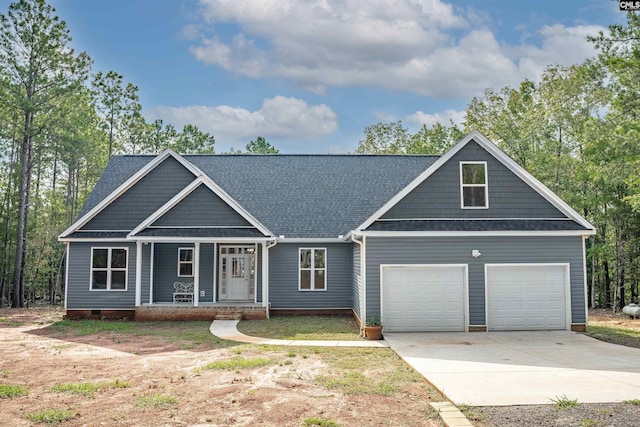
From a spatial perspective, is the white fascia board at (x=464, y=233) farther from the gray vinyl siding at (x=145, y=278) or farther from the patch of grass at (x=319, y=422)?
the gray vinyl siding at (x=145, y=278)

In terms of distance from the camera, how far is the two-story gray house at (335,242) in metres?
14.3

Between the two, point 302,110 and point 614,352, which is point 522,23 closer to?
point 614,352

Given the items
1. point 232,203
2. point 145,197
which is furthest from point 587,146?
point 145,197

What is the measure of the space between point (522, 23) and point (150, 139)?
102ft

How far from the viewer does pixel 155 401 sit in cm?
733

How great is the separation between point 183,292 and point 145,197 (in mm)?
3991

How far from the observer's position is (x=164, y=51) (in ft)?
76.3

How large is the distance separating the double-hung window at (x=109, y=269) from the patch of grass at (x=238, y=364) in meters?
9.30

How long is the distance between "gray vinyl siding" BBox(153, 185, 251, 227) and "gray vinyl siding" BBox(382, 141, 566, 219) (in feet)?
21.5

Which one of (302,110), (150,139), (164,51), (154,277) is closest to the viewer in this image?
(154,277)

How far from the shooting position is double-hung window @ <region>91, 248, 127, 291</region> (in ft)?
58.4

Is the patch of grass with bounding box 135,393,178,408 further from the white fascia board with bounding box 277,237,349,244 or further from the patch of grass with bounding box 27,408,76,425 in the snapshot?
the white fascia board with bounding box 277,237,349,244

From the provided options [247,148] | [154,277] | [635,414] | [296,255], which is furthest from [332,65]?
[247,148]

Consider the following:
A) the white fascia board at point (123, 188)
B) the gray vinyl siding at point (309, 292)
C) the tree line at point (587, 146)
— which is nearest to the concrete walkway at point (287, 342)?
the gray vinyl siding at point (309, 292)
